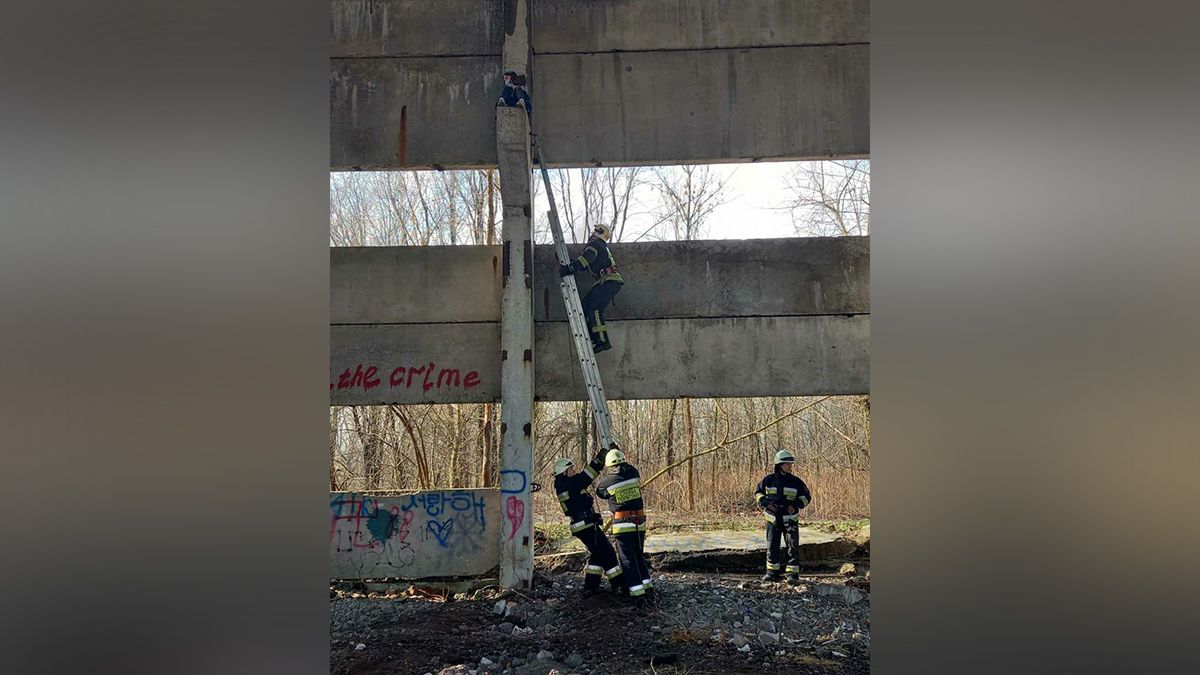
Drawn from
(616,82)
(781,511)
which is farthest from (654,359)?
(616,82)

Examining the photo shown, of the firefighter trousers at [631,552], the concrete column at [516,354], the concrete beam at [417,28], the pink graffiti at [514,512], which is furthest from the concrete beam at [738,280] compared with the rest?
the concrete beam at [417,28]

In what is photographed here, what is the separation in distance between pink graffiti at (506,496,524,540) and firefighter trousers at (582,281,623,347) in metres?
2.03

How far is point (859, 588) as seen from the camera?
8508 millimetres

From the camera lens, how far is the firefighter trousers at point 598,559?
7926 mm

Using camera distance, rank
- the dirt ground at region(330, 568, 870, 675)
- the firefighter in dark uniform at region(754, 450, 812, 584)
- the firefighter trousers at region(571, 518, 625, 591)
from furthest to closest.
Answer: the firefighter in dark uniform at region(754, 450, 812, 584), the firefighter trousers at region(571, 518, 625, 591), the dirt ground at region(330, 568, 870, 675)

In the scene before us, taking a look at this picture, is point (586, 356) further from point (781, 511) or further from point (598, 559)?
point (781, 511)

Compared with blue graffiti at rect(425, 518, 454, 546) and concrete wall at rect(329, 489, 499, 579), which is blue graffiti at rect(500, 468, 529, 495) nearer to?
concrete wall at rect(329, 489, 499, 579)

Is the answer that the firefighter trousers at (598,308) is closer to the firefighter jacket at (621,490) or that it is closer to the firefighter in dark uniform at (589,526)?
the firefighter in dark uniform at (589,526)

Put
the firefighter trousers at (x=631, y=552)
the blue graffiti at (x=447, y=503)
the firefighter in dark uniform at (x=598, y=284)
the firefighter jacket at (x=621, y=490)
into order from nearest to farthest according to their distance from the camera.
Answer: the firefighter trousers at (x=631, y=552), the firefighter jacket at (x=621, y=490), the blue graffiti at (x=447, y=503), the firefighter in dark uniform at (x=598, y=284)

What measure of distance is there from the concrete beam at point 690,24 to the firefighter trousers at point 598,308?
9.51ft

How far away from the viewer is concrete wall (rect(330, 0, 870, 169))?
27.8 feet

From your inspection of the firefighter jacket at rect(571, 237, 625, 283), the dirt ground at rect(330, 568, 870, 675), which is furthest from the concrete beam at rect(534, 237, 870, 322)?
the dirt ground at rect(330, 568, 870, 675)

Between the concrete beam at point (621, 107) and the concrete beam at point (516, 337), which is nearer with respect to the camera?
the concrete beam at point (516, 337)
